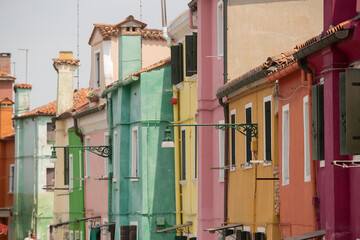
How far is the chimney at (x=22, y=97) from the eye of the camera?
64.8m

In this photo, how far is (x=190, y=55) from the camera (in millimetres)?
35312

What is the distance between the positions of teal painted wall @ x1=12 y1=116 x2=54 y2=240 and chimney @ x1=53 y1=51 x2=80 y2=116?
27.9ft

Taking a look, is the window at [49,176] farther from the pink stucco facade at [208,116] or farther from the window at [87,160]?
the pink stucco facade at [208,116]

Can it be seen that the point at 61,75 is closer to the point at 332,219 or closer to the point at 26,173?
the point at 26,173

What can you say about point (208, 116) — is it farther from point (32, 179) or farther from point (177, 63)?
point (32, 179)

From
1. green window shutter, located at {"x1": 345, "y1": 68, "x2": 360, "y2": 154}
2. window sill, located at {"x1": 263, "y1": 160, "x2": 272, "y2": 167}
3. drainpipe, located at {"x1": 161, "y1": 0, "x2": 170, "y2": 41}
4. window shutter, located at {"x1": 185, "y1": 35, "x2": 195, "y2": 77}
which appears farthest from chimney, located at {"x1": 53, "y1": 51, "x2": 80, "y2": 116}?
green window shutter, located at {"x1": 345, "y1": 68, "x2": 360, "y2": 154}

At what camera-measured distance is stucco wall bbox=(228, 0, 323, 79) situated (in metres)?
31.0

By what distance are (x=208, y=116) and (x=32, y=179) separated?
31.8m

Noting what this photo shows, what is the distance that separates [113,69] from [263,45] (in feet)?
52.0

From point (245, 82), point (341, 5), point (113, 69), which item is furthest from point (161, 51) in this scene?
point (341, 5)

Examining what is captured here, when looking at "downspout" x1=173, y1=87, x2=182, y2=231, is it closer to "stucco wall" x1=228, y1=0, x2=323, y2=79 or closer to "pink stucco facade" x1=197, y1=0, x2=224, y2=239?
"pink stucco facade" x1=197, y1=0, x2=224, y2=239

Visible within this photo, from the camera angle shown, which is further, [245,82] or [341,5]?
[245,82]

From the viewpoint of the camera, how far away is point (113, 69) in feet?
151

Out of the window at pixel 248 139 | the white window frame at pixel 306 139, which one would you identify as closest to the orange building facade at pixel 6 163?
the window at pixel 248 139
